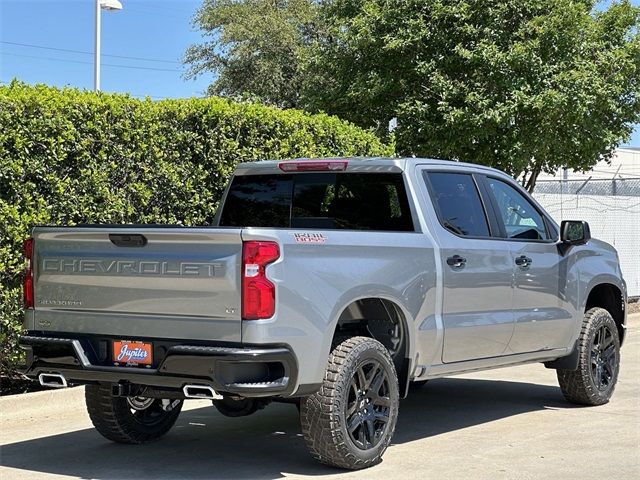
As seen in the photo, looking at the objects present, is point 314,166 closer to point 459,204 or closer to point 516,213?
point 459,204

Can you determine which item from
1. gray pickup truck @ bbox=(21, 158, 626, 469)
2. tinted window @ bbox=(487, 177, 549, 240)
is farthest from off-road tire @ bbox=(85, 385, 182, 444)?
tinted window @ bbox=(487, 177, 549, 240)

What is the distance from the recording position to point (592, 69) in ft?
55.2

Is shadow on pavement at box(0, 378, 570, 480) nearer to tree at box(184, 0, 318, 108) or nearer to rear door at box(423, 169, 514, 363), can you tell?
rear door at box(423, 169, 514, 363)

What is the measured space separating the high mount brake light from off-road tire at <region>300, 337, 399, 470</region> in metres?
1.59

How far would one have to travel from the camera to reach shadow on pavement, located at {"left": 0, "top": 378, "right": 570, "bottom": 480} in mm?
6652

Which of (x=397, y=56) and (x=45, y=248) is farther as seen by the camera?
(x=397, y=56)

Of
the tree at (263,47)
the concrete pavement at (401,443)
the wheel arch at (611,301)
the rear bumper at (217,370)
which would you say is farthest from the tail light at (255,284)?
the tree at (263,47)

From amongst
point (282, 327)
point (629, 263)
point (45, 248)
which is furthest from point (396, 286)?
point (629, 263)

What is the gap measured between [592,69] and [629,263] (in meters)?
4.07

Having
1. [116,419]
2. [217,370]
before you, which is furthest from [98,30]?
[217,370]

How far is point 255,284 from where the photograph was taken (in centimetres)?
580

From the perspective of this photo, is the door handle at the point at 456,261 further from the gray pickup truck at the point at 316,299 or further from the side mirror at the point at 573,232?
the side mirror at the point at 573,232

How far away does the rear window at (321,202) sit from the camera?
Result: 24.7ft

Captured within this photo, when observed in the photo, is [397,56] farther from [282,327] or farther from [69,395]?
[282,327]
